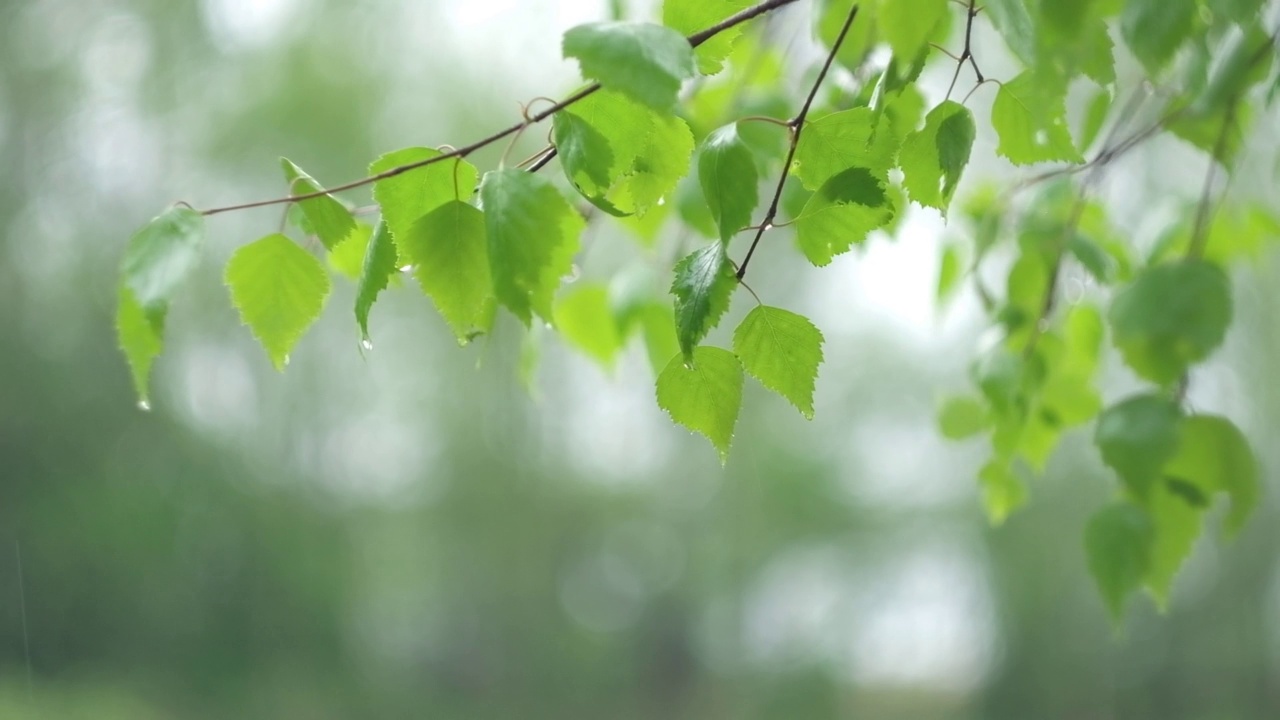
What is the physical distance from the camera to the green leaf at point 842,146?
247 mm

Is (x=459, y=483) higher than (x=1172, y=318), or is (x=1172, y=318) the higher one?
(x=459, y=483)

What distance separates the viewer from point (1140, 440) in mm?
377

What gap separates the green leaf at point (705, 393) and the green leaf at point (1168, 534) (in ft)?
0.80

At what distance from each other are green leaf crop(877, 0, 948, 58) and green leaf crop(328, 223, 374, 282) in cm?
18

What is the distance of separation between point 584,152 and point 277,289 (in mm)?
85

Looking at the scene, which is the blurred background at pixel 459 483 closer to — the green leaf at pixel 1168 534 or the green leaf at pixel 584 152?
the green leaf at pixel 1168 534

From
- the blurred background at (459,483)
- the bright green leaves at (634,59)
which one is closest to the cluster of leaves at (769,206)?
the bright green leaves at (634,59)

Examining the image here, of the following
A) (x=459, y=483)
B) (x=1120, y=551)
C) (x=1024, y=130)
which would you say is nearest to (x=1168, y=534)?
(x=1120, y=551)

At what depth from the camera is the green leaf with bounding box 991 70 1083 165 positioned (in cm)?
26

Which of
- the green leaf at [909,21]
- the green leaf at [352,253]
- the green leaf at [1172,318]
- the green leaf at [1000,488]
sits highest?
the green leaf at [1172,318]

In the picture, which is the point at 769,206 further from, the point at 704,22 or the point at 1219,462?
the point at 1219,462

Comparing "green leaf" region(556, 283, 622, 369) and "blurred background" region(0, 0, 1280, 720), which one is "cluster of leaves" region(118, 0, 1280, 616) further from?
"blurred background" region(0, 0, 1280, 720)

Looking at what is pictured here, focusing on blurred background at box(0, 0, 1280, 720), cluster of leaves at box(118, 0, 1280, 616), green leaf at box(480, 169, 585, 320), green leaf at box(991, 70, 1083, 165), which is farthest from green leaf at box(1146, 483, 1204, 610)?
blurred background at box(0, 0, 1280, 720)

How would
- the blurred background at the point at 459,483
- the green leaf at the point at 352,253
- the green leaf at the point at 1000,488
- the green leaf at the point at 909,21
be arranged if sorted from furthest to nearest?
the blurred background at the point at 459,483, the green leaf at the point at 1000,488, the green leaf at the point at 352,253, the green leaf at the point at 909,21
